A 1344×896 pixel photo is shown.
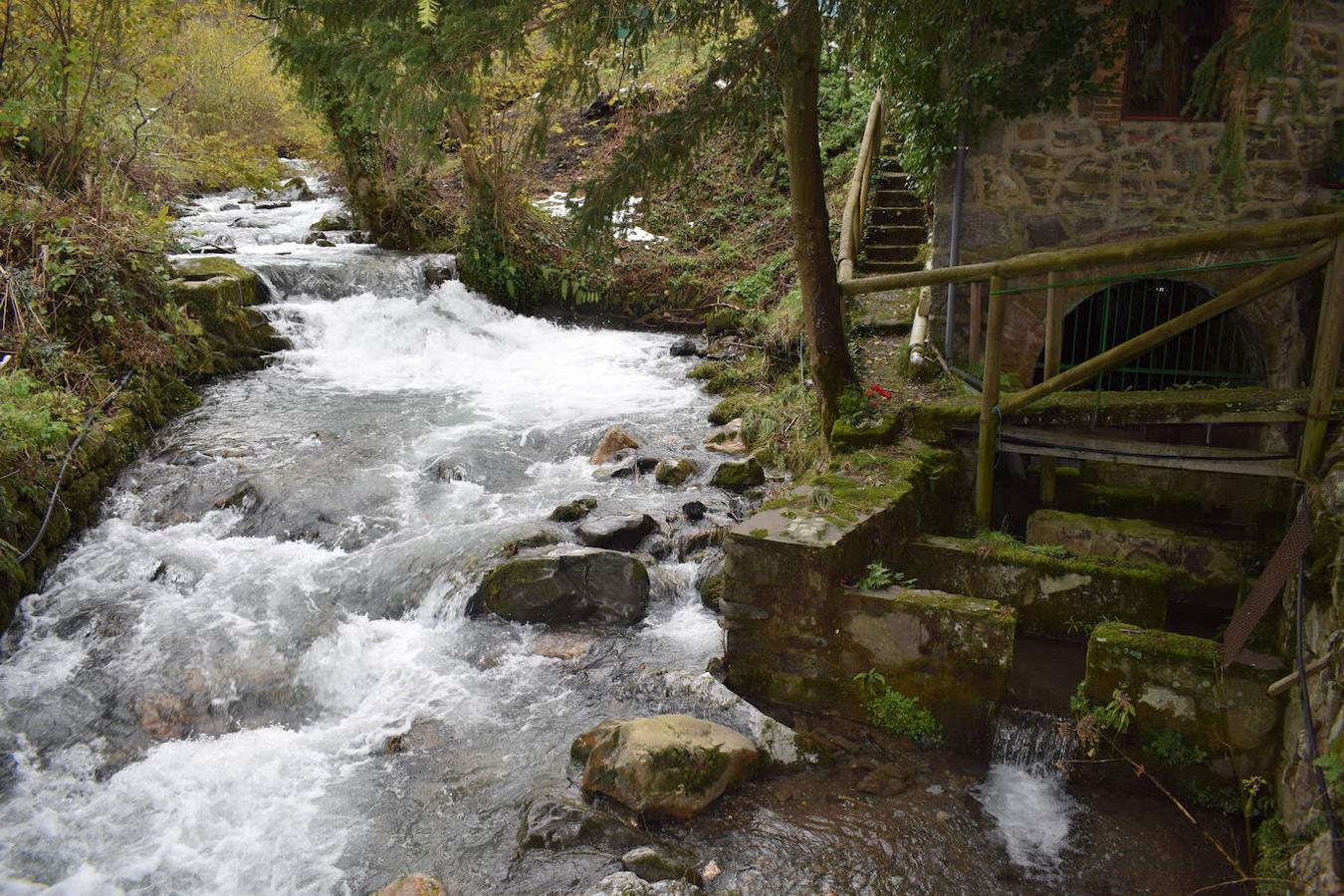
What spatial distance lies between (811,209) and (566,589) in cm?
349

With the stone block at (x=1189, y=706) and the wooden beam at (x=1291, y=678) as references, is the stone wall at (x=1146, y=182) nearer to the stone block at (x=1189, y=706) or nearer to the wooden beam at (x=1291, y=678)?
the stone block at (x=1189, y=706)

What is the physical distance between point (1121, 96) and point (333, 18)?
6099 mm

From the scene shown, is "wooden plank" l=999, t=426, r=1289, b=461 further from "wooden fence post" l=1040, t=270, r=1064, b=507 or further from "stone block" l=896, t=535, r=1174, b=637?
"stone block" l=896, t=535, r=1174, b=637

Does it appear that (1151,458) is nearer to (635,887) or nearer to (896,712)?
(896,712)

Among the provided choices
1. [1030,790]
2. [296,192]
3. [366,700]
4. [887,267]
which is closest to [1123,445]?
[1030,790]

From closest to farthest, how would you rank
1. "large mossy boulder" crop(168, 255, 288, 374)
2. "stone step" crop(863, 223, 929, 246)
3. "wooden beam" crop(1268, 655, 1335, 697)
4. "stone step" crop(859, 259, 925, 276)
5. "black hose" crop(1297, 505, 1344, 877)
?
"black hose" crop(1297, 505, 1344, 877), "wooden beam" crop(1268, 655, 1335, 697), "stone step" crop(859, 259, 925, 276), "stone step" crop(863, 223, 929, 246), "large mossy boulder" crop(168, 255, 288, 374)

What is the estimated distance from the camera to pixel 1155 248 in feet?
17.0

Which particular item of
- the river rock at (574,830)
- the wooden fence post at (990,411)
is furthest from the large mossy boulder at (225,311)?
the wooden fence post at (990,411)

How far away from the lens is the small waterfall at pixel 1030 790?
433 centimetres

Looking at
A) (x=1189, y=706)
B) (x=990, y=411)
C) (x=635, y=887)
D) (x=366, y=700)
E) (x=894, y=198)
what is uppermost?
(x=894, y=198)

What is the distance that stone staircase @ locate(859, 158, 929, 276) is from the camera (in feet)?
34.7

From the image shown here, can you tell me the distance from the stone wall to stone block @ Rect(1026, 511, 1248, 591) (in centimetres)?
232

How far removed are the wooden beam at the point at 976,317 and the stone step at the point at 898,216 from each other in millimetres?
3698

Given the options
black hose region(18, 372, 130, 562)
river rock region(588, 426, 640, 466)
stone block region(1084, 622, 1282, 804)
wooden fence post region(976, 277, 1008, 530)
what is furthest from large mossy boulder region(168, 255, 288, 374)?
stone block region(1084, 622, 1282, 804)
